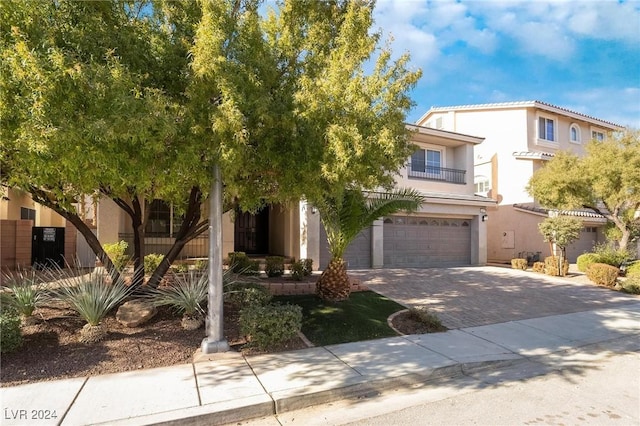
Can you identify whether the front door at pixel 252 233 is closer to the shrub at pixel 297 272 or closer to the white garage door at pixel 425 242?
the white garage door at pixel 425 242

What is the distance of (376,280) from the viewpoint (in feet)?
41.6

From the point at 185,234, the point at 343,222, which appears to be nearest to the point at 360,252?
the point at 343,222

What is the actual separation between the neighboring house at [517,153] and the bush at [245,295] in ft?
58.5

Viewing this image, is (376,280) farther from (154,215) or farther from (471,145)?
(471,145)

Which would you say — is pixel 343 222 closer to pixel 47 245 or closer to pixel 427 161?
pixel 47 245

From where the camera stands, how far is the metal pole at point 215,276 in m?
5.95

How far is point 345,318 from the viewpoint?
25.6 ft

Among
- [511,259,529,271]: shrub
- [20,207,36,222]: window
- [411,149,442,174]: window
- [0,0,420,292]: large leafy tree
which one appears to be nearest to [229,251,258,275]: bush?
[0,0,420,292]: large leafy tree

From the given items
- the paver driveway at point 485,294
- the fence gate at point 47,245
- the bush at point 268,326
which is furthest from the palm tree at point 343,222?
the fence gate at point 47,245

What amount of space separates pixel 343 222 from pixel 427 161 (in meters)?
11.5

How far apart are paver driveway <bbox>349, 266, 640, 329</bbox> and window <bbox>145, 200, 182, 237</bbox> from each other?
747cm

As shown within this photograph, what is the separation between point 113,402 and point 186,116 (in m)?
3.56

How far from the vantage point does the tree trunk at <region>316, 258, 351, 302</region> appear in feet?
30.0

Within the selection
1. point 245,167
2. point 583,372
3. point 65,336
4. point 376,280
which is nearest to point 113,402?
point 65,336
